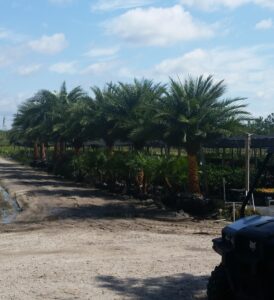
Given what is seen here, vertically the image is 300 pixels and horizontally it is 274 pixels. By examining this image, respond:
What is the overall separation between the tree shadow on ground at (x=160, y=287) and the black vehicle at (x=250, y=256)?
1955 millimetres

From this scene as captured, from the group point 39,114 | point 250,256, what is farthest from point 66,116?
point 250,256

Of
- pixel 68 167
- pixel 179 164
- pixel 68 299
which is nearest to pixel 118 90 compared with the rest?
pixel 179 164

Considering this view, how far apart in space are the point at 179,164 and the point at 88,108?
1290cm

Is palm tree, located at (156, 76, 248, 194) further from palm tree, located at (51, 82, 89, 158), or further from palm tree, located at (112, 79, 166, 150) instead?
palm tree, located at (51, 82, 89, 158)

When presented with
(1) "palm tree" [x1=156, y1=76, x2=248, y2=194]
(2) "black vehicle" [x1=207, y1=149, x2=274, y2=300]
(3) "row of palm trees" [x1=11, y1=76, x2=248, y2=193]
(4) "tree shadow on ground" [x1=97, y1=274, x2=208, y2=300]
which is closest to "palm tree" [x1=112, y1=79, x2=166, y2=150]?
(3) "row of palm trees" [x1=11, y1=76, x2=248, y2=193]

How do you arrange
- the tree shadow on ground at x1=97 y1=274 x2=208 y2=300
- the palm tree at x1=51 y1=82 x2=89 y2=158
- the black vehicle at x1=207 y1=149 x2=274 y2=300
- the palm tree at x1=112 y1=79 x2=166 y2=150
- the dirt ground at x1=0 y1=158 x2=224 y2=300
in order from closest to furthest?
the black vehicle at x1=207 y1=149 x2=274 y2=300 → the tree shadow on ground at x1=97 y1=274 x2=208 y2=300 → the dirt ground at x1=0 y1=158 x2=224 y2=300 → the palm tree at x1=112 y1=79 x2=166 y2=150 → the palm tree at x1=51 y1=82 x2=89 y2=158

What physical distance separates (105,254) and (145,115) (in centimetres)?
1204

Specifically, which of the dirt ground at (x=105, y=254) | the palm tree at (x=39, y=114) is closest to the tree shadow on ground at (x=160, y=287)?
the dirt ground at (x=105, y=254)

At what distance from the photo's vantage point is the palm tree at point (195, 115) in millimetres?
19703

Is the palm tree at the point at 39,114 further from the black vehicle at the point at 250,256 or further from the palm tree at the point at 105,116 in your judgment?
the black vehicle at the point at 250,256

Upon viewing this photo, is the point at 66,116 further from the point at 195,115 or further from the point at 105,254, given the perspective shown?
the point at 105,254

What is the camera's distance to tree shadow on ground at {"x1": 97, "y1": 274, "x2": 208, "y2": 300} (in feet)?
26.0

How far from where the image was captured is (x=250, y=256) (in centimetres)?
545

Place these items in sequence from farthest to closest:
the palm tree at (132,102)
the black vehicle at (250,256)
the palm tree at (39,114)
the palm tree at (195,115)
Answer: the palm tree at (39,114) → the palm tree at (132,102) → the palm tree at (195,115) → the black vehicle at (250,256)
